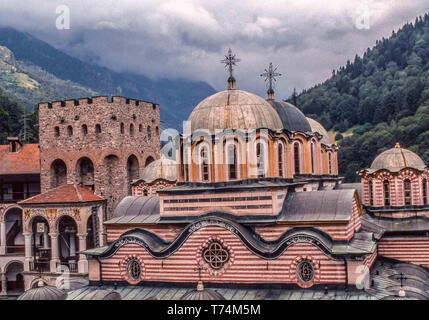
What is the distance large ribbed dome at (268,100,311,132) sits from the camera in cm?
3209

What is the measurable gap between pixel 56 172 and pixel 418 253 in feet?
91.3

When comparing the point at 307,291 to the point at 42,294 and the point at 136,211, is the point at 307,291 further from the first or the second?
the point at 42,294

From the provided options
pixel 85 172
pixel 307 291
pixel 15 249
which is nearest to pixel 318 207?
pixel 307 291

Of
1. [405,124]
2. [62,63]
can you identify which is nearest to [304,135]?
[405,124]

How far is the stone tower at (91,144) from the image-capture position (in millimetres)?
41250

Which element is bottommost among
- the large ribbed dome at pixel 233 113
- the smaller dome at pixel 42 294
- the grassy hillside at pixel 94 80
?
the smaller dome at pixel 42 294

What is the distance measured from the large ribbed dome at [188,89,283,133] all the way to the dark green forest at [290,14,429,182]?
61.4 m

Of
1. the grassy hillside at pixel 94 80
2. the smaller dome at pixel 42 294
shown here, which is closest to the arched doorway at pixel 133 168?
the smaller dome at pixel 42 294

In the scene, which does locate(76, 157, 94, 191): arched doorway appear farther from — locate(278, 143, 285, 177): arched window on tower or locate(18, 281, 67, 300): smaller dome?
locate(18, 281, 67, 300): smaller dome

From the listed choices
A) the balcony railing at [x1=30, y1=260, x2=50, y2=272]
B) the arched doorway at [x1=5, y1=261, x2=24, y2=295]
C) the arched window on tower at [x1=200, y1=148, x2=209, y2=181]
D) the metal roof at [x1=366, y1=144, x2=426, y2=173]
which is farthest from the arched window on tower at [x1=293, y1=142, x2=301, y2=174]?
the arched doorway at [x1=5, y1=261, x2=24, y2=295]

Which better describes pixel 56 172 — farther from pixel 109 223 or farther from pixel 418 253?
pixel 418 253

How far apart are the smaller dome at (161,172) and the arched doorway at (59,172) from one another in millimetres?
7692

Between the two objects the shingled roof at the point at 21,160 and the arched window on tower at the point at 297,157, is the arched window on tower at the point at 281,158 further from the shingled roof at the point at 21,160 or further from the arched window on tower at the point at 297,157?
the shingled roof at the point at 21,160
